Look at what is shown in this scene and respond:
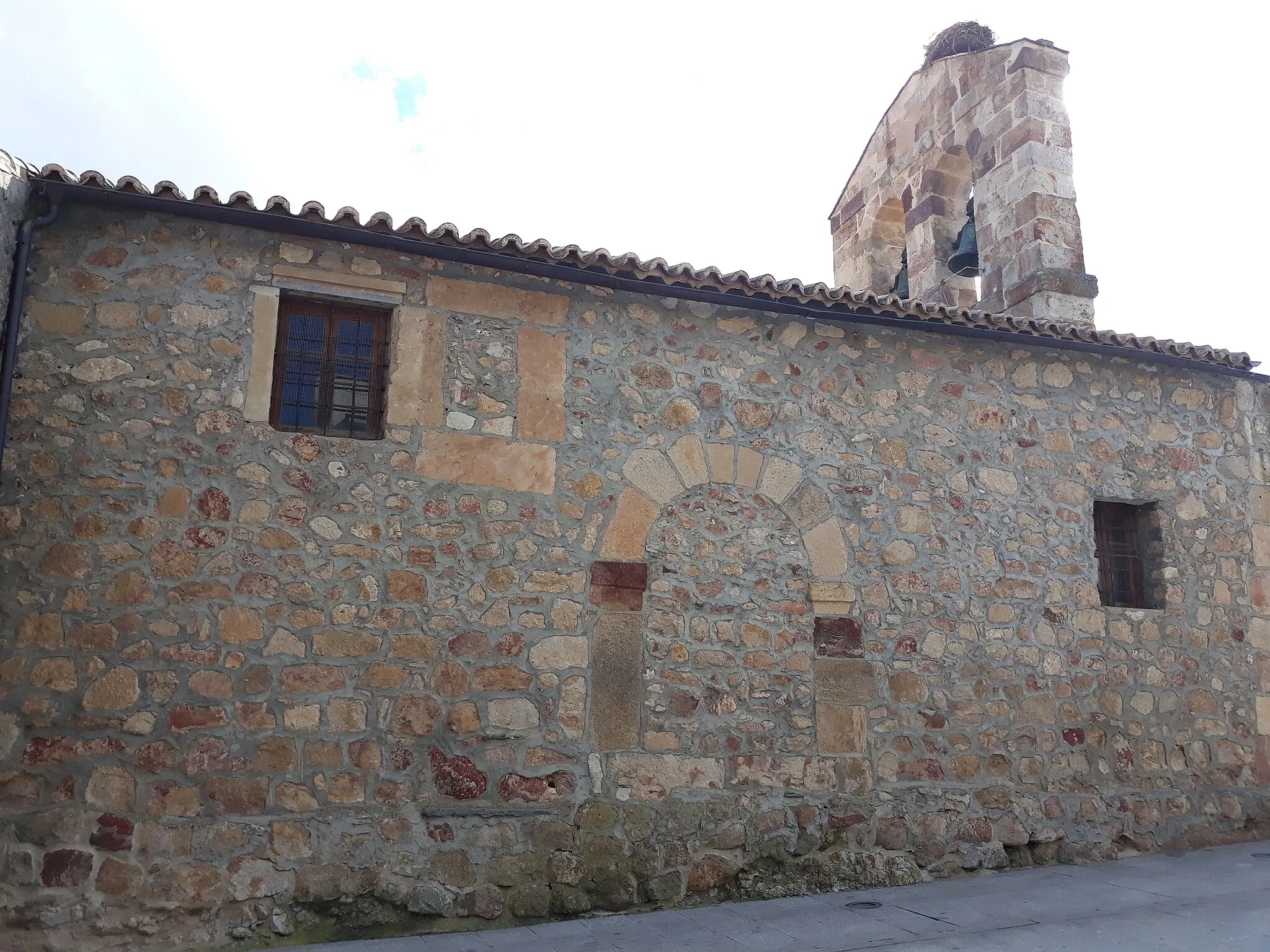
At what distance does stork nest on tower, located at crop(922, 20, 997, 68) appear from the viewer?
9500 millimetres

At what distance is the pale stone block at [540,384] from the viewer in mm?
5441

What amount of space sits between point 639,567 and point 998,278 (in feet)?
16.6

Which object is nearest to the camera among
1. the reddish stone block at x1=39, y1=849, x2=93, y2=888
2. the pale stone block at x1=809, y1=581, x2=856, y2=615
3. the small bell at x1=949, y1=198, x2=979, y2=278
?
the reddish stone block at x1=39, y1=849, x2=93, y2=888

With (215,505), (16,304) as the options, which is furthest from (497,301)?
(16,304)

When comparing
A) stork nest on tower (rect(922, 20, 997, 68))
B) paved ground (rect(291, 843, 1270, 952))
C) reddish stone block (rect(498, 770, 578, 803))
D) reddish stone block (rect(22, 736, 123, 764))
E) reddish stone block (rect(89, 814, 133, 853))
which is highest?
stork nest on tower (rect(922, 20, 997, 68))

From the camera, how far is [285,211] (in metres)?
4.96

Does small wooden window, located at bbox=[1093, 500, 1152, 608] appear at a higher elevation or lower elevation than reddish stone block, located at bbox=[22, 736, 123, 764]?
higher

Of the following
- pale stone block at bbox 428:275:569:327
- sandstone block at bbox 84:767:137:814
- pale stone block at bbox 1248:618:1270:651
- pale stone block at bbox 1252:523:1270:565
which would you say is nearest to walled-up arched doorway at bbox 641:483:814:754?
pale stone block at bbox 428:275:569:327

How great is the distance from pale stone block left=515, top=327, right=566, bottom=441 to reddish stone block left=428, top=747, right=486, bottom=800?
1774 millimetres

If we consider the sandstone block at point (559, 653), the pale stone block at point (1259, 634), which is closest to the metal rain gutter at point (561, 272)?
the pale stone block at point (1259, 634)

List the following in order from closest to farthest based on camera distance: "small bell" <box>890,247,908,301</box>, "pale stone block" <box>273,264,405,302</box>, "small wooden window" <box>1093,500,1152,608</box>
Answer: "pale stone block" <box>273,264,405,302</box>, "small wooden window" <box>1093,500,1152,608</box>, "small bell" <box>890,247,908,301</box>

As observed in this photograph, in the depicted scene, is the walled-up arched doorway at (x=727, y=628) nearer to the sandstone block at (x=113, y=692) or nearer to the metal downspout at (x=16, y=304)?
the sandstone block at (x=113, y=692)

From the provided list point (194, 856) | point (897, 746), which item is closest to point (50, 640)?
point (194, 856)

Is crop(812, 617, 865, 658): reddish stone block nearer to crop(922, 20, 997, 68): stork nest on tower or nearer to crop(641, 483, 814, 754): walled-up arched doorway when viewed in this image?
crop(641, 483, 814, 754): walled-up arched doorway
